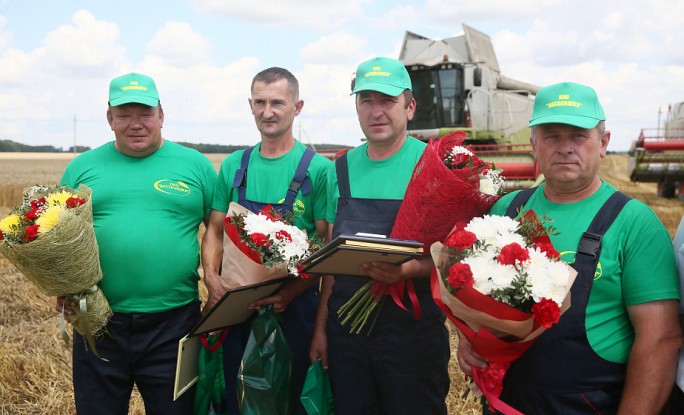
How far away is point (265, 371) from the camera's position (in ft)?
10.1

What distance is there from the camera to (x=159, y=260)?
3242 millimetres

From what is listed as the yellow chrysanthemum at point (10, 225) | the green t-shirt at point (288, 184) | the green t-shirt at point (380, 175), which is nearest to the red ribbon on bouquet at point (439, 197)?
the green t-shirt at point (380, 175)

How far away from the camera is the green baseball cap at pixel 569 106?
228 centimetres

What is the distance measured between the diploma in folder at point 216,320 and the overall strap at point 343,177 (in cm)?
55

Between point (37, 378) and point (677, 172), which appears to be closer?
point (37, 378)

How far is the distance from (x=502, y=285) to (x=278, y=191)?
65.4 inches

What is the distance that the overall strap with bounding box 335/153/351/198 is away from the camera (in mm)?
3084

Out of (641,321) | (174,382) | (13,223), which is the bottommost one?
(174,382)

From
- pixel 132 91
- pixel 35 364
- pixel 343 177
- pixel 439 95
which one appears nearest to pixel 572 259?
pixel 343 177

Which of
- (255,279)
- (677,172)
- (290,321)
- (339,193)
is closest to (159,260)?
(255,279)

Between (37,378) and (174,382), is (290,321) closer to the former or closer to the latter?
(174,382)

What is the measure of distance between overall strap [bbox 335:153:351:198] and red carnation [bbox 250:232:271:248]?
0.47m

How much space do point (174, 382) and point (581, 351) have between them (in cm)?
218

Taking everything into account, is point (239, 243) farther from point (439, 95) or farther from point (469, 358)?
point (439, 95)
